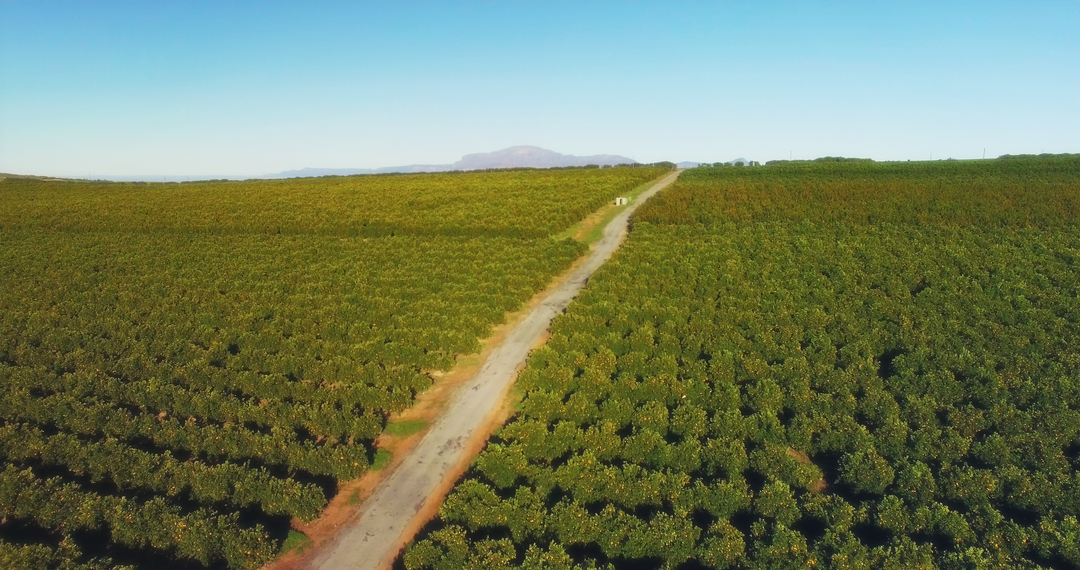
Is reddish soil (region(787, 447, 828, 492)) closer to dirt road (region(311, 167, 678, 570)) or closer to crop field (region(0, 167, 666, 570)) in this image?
dirt road (region(311, 167, 678, 570))

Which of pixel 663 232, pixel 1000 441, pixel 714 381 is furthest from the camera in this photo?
pixel 663 232

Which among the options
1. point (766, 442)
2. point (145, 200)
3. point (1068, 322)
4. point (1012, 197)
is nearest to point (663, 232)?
point (1068, 322)

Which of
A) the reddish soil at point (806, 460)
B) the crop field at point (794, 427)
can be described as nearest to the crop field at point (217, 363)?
the crop field at point (794, 427)

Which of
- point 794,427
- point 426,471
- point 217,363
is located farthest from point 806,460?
point 217,363

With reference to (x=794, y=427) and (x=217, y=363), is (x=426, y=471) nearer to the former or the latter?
(x=794, y=427)

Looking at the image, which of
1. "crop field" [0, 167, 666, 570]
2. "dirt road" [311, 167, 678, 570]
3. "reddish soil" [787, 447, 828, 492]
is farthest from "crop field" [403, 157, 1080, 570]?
"crop field" [0, 167, 666, 570]

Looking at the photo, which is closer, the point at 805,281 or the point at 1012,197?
the point at 805,281

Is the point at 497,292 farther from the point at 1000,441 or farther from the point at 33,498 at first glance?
the point at 1000,441
